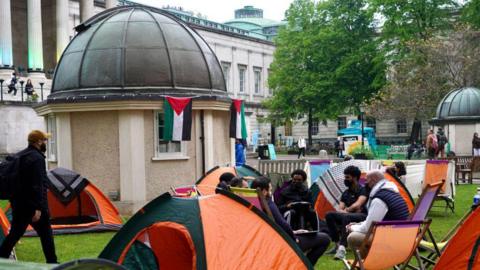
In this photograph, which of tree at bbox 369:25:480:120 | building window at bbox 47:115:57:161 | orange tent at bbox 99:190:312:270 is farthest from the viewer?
tree at bbox 369:25:480:120

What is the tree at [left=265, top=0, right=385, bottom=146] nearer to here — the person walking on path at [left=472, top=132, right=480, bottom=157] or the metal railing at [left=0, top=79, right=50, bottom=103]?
the person walking on path at [left=472, top=132, right=480, bottom=157]

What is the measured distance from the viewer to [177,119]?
18.1 m

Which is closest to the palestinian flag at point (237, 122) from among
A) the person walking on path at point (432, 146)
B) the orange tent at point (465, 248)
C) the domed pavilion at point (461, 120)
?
the person walking on path at point (432, 146)

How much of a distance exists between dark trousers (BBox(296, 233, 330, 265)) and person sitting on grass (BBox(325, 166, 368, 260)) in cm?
53

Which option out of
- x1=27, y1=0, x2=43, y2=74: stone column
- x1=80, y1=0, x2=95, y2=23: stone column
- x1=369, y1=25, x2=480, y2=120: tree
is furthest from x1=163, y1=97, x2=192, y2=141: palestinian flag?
x1=80, y1=0, x2=95, y2=23: stone column

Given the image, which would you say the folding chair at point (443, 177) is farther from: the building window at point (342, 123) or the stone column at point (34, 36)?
the building window at point (342, 123)

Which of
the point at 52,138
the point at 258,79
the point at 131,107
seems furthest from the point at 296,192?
the point at 258,79

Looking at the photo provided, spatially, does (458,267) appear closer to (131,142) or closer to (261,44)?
(131,142)

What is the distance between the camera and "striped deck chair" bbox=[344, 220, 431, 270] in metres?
8.61

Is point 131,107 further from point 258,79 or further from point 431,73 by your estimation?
point 258,79

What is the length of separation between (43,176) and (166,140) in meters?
8.15

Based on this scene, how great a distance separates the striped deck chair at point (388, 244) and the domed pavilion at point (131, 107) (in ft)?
33.5

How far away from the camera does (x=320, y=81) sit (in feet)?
178

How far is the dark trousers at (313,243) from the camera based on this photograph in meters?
9.77
